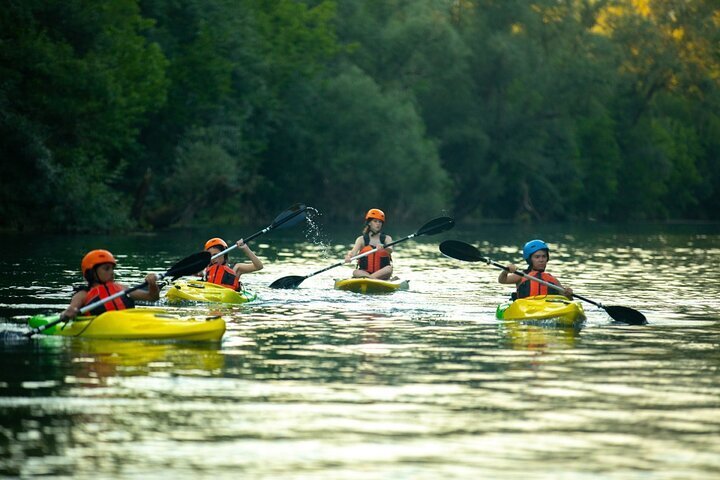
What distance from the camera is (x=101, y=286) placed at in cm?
1499

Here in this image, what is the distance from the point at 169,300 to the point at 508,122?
5677cm

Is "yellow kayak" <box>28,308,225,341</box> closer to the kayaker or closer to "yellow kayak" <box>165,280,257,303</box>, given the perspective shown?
"yellow kayak" <box>165,280,257,303</box>

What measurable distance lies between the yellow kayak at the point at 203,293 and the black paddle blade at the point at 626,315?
537cm

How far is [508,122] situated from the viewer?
75.2 meters

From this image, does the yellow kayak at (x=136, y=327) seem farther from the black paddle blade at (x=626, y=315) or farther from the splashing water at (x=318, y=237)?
the splashing water at (x=318, y=237)

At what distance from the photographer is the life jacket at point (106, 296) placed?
14986 mm

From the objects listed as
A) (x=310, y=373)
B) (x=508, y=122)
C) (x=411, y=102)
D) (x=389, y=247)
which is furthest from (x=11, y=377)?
(x=508, y=122)

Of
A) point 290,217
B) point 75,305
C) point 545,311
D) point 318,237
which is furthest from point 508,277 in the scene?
point 318,237

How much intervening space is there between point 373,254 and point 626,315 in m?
6.65

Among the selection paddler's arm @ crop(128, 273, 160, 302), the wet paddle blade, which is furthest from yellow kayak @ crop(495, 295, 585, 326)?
the wet paddle blade

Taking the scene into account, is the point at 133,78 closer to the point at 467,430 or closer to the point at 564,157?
the point at 564,157

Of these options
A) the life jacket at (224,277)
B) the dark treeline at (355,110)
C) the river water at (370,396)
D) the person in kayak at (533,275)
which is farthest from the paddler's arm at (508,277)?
the dark treeline at (355,110)

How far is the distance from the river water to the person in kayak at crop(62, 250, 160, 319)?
20.9 inches

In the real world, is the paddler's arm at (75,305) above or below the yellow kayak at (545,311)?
above
